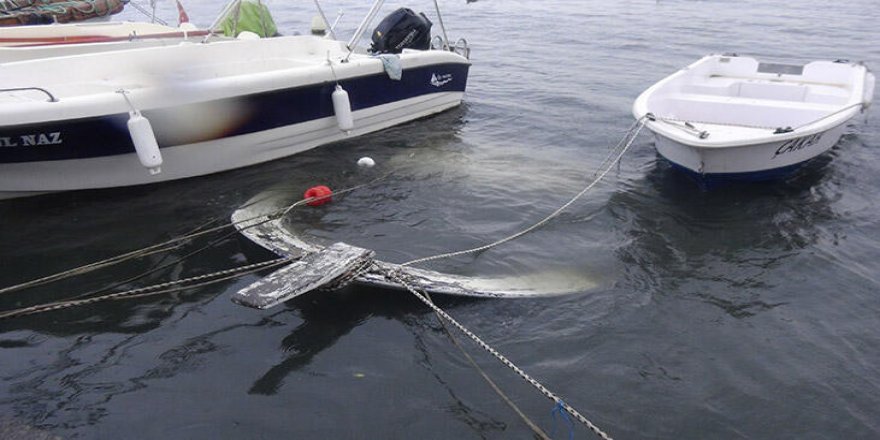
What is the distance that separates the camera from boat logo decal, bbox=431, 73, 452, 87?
1088 centimetres

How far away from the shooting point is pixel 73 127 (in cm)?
Answer: 657

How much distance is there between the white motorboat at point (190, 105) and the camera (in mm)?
6652

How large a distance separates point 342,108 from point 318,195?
202 centimetres

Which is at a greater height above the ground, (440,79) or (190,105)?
(190,105)

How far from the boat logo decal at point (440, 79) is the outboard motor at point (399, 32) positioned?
0.71 meters

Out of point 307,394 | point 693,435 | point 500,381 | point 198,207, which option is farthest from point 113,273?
point 693,435

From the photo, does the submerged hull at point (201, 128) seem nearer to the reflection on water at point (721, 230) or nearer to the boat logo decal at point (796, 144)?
the reflection on water at point (721, 230)

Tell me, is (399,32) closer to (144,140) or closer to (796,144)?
(144,140)

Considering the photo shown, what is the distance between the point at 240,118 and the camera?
7938 mm

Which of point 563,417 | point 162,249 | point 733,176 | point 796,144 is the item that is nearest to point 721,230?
point 733,176

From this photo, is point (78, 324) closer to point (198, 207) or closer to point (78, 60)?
point (198, 207)

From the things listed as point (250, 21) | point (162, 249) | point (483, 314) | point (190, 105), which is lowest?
point (483, 314)

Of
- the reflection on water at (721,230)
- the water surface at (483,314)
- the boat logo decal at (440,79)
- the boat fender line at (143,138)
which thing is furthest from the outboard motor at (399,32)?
the reflection on water at (721,230)

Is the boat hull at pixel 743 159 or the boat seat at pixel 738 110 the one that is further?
the boat seat at pixel 738 110
